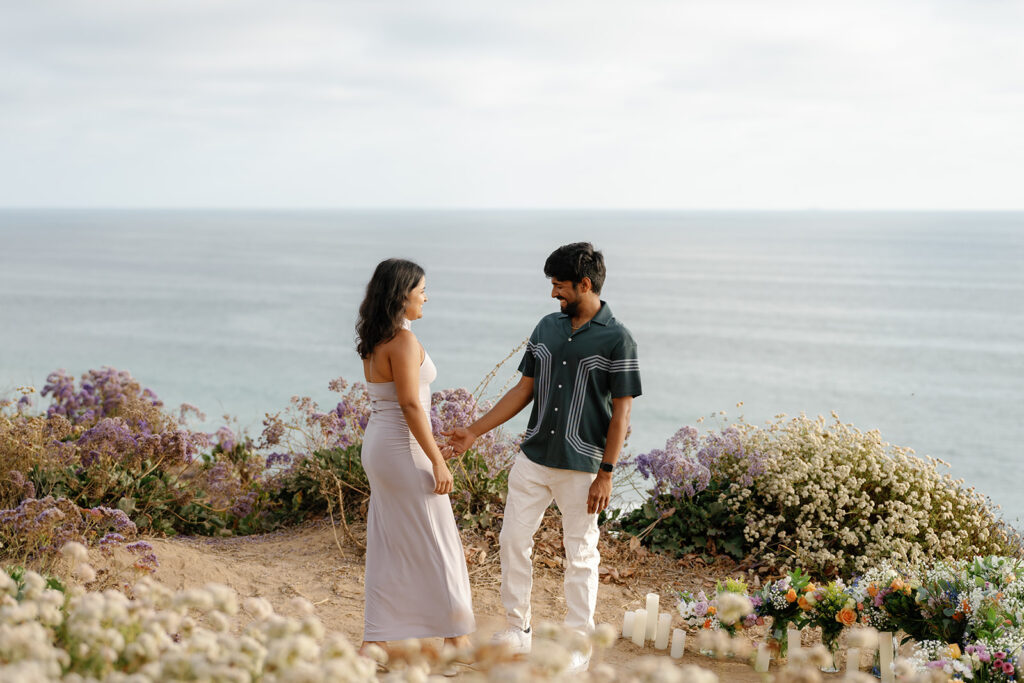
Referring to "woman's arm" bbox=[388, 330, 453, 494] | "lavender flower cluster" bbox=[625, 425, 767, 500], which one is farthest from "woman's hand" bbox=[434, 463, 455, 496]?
"lavender flower cluster" bbox=[625, 425, 767, 500]

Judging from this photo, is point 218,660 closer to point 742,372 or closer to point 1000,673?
point 1000,673

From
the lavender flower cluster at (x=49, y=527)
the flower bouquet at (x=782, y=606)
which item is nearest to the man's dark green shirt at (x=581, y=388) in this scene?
the flower bouquet at (x=782, y=606)

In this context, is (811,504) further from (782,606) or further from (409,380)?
(409,380)

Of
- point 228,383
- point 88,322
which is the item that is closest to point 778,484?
point 228,383

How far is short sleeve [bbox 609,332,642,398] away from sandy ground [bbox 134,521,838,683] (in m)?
1.50

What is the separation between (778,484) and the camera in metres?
6.71

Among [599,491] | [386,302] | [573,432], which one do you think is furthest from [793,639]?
[386,302]

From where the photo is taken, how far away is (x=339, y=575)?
6238mm

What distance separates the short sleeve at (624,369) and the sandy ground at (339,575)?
1505 mm

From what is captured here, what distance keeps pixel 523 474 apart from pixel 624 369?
741 mm

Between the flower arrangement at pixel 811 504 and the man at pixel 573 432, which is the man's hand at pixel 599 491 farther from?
the flower arrangement at pixel 811 504

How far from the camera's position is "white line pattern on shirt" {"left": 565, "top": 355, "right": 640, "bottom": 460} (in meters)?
4.57

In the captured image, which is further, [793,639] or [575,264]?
[793,639]

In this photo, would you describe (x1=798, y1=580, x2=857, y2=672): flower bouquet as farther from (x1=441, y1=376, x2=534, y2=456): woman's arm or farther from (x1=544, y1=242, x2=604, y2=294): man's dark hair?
(x1=544, y1=242, x2=604, y2=294): man's dark hair
